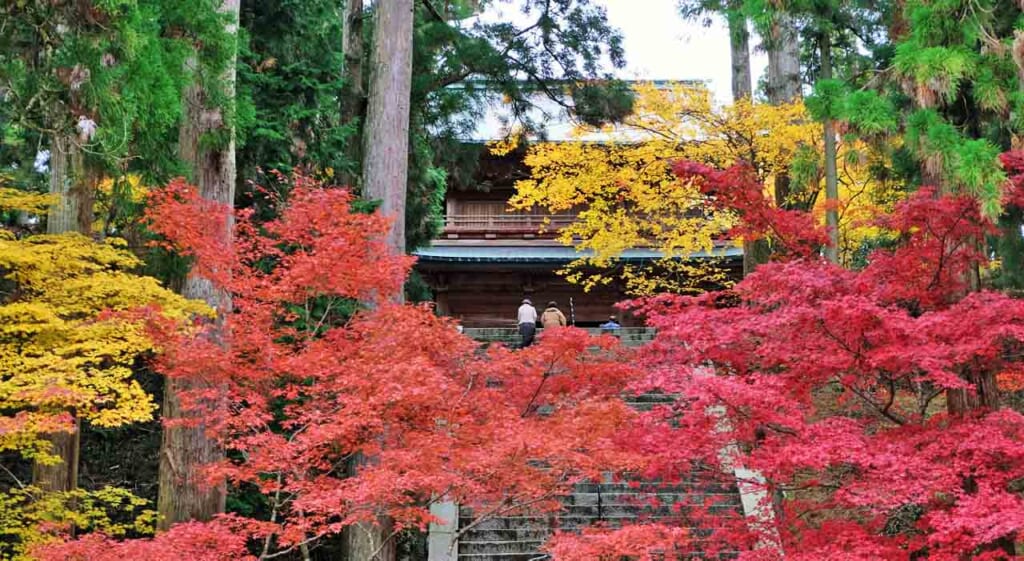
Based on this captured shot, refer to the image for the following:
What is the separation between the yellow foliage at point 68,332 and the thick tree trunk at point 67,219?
0.61 m

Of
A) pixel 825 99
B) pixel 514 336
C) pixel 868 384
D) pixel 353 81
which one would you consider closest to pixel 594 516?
pixel 868 384

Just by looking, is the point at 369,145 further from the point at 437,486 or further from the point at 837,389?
the point at 837,389

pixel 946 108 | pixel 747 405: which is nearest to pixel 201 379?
pixel 747 405

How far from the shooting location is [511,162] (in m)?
19.8

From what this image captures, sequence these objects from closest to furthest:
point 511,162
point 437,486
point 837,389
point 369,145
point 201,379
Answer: point 437,486 → point 201,379 → point 369,145 → point 837,389 → point 511,162

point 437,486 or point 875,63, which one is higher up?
point 875,63

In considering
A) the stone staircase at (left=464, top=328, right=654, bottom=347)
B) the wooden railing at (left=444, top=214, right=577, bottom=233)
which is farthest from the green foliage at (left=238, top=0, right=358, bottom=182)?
the wooden railing at (left=444, top=214, right=577, bottom=233)

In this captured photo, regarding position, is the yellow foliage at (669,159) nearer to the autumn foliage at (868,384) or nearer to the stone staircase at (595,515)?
the stone staircase at (595,515)

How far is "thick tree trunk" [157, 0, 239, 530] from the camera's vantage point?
A: 7.58 m

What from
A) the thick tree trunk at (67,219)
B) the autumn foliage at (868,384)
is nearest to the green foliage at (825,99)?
the autumn foliage at (868,384)

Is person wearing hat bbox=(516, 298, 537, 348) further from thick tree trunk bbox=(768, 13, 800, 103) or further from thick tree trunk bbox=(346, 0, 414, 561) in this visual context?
thick tree trunk bbox=(768, 13, 800, 103)

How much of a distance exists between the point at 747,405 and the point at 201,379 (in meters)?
4.53

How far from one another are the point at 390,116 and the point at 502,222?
10.3 m

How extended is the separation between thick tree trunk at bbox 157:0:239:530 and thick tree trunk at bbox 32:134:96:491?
94cm
